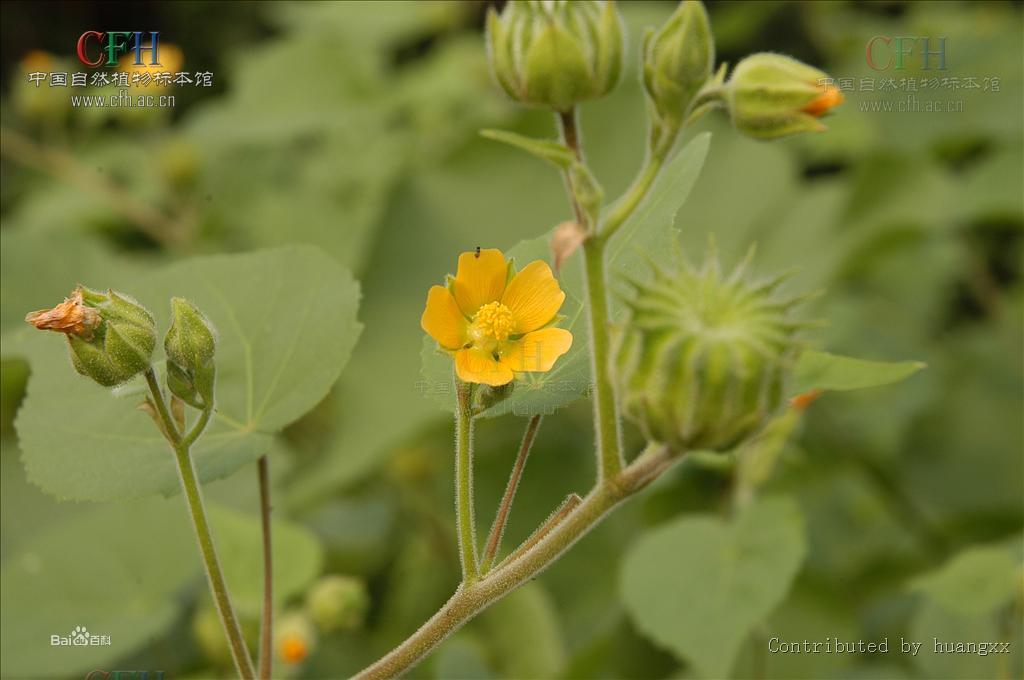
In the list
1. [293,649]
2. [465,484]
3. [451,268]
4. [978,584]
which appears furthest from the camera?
[451,268]

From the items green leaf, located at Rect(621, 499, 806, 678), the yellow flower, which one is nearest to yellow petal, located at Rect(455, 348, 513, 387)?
the yellow flower

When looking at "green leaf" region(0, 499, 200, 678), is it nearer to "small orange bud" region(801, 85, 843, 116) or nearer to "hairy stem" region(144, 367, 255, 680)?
"hairy stem" region(144, 367, 255, 680)

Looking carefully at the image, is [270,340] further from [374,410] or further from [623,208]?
[374,410]

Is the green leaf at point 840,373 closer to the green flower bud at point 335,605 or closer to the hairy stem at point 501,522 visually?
the hairy stem at point 501,522

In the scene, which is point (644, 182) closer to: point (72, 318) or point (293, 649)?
point (72, 318)

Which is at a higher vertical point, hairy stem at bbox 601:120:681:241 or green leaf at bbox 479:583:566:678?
hairy stem at bbox 601:120:681:241

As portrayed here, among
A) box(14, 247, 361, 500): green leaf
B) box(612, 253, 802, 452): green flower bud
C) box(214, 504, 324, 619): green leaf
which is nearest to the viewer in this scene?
box(612, 253, 802, 452): green flower bud

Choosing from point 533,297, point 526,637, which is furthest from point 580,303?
point 526,637
